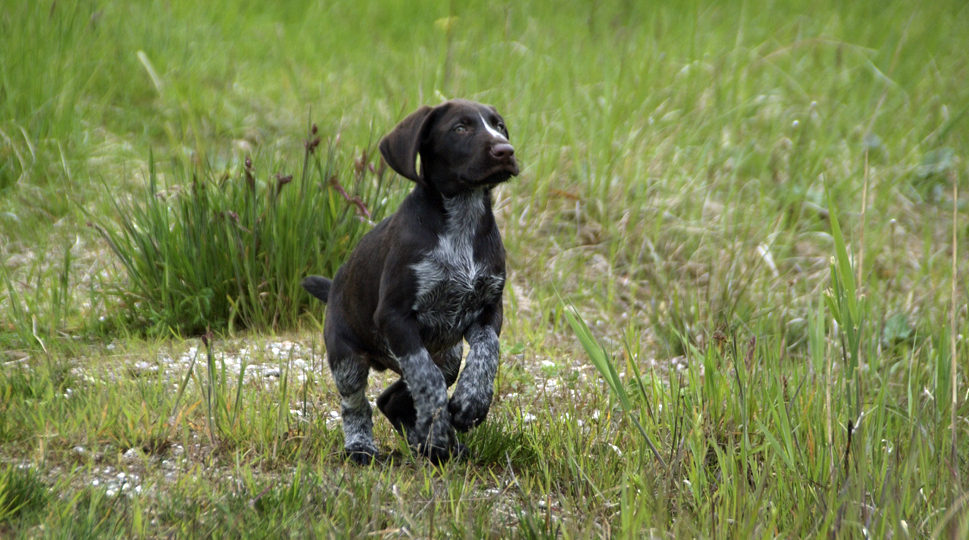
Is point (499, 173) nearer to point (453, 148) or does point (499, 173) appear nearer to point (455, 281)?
point (453, 148)

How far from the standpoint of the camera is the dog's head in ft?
11.4

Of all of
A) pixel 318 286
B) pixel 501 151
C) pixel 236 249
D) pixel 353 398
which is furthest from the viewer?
pixel 236 249

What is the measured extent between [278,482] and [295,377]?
127 centimetres

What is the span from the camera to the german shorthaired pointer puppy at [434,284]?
3523mm

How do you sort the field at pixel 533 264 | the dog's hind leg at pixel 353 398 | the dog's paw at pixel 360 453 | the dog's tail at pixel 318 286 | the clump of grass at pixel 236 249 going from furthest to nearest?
the clump of grass at pixel 236 249
the dog's tail at pixel 318 286
the dog's hind leg at pixel 353 398
the dog's paw at pixel 360 453
the field at pixel 533 264

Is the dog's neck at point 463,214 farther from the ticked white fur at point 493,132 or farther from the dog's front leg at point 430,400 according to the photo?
the dog's front leg at point 430,400

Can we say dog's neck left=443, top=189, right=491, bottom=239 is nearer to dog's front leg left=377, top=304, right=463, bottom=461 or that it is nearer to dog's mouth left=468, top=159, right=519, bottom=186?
dog's mouth left=468, top=159, right=519, bottom=186

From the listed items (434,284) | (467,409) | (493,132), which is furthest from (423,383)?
(493,132)

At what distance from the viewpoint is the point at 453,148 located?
361cm

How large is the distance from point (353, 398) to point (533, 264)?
9.06 feet

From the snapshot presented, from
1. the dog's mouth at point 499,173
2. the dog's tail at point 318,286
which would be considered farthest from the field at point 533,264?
the dog's mouth at point 499,173

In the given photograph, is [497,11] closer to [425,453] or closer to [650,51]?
[650,51]

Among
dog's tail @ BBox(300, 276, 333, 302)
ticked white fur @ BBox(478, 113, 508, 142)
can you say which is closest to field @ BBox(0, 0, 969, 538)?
dog's tail @ BBox(300, 276, 333, 302)

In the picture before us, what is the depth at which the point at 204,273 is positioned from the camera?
5273mm
